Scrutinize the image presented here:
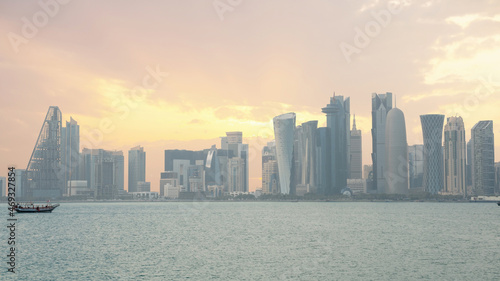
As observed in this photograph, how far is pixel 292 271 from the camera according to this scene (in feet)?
260

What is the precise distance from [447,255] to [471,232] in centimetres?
5580

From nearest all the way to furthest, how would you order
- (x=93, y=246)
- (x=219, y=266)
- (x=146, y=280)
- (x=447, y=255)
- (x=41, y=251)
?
(x=146, y=280) < (x=219, y=266) < (x=447, y=255) < (x=41, y=251) < (x=93, y=246)

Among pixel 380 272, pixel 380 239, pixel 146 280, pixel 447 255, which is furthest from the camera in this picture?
pixel 380 239

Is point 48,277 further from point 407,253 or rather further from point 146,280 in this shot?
point 407,253

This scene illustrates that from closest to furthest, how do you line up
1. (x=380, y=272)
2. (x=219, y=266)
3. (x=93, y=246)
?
(x=380, y=272), (x=219, y=266), (x=93, y=246)

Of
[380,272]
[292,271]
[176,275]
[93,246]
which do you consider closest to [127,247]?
[93,246]

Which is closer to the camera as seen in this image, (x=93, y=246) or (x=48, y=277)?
(x=48, y=277)

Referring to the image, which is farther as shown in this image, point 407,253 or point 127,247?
point 127,247

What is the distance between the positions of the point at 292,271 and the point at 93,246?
5289 cm

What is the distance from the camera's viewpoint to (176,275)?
76250mm

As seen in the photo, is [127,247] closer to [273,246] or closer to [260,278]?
[273,246]

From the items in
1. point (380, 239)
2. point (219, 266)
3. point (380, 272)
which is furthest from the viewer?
point (380, 239)

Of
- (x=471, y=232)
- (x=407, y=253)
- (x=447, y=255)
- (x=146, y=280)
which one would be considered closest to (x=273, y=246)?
(x=407, y=253)

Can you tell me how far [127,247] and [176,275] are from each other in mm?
37879
